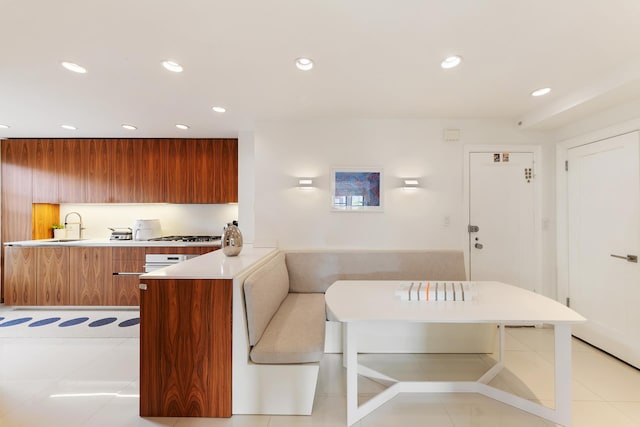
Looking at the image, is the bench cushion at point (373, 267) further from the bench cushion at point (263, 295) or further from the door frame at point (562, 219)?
the door frame at point (562, 219)

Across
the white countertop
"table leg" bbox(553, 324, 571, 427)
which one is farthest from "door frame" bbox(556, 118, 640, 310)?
the white countertop

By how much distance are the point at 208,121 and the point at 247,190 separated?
941 millimetres

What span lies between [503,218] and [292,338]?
9.19 ft

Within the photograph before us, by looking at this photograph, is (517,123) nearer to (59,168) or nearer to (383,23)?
(383,23)

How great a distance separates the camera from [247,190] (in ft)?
12.0

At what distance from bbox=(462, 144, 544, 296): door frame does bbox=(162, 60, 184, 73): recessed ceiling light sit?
301cm

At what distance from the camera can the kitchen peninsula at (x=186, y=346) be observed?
1.77 m

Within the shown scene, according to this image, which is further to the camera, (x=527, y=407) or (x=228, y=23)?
(x=527, y=407)

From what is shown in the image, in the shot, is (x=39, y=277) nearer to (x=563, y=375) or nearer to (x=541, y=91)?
(x=563, y=375)

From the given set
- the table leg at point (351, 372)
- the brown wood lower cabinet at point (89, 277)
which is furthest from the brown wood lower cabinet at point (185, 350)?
the brown wood lower cabinet at point (89, 277)

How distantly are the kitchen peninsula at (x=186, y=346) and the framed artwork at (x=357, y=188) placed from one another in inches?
72.5

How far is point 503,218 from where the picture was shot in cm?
325

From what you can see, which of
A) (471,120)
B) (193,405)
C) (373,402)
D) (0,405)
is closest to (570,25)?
(471,120)

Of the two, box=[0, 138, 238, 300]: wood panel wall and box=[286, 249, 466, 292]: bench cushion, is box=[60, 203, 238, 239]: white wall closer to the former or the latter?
box=[0, 138, 238, 300]: wood panel wall
